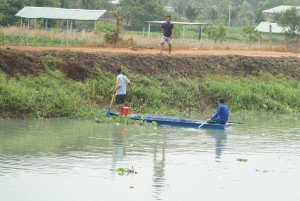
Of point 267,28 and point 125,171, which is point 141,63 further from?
point 267,28

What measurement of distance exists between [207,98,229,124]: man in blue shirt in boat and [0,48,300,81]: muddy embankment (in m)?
5.63

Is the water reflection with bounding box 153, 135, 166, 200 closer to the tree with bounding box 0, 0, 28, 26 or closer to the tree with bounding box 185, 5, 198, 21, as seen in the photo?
the tree with bounding box 0, 0, 28, 26

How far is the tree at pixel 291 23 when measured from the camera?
1843 inches

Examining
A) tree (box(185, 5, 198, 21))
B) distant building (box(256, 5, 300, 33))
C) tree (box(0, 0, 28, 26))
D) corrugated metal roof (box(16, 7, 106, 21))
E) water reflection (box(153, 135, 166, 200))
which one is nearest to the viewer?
water reflection (box(153, 135, 166, 200))

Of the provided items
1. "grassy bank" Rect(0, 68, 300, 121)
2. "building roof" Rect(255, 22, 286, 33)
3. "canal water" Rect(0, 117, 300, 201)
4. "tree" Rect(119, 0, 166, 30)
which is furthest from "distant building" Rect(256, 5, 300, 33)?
"canal water" Rect(0, 117, 300, 201)

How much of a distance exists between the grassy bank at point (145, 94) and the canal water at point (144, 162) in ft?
2.21

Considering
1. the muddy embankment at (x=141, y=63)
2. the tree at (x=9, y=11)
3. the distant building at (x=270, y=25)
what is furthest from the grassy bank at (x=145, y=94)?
the tree at (x=9, y=11)

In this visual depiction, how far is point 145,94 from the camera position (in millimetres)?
26141

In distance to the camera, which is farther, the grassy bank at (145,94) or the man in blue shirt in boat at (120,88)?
the man in blue shirt in boat at (120,88)

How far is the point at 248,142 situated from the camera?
20.7 meters

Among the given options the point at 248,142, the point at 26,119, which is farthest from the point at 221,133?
the point at 26,119

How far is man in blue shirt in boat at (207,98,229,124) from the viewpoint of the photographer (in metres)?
22.2

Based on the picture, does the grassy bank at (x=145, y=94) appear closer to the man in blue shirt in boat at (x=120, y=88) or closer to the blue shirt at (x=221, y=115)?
the man in blue shirt in boat at (x=120, y=88)

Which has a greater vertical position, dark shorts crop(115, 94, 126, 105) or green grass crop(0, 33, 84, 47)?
green grass crop(0, 33, 84, 47)
